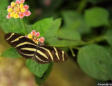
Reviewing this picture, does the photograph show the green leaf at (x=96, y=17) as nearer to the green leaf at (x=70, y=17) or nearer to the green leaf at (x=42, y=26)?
the green leaf at (x=70, y=17)

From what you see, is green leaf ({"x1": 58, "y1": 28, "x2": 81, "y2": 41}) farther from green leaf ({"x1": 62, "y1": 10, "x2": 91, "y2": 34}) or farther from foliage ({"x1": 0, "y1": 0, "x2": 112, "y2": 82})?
green leaf ({"x1": 62, "y1": 10, "x2": 91, "y2": 34})

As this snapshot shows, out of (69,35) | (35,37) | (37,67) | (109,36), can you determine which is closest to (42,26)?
(35,37)

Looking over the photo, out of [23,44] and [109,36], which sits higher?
[23,44]

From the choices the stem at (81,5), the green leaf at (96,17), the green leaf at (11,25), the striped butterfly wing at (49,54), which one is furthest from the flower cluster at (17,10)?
the stem at (81,5)

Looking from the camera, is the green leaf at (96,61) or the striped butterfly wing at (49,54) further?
the green leaf at (96,61)

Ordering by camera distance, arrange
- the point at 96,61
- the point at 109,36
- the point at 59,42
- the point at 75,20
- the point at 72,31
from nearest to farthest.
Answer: the point at 59,42
the point at 96,61
the point at 72,31
the point at 109,36
the point at 75,20

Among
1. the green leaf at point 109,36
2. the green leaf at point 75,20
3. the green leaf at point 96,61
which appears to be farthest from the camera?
the green leaf at point 75,20

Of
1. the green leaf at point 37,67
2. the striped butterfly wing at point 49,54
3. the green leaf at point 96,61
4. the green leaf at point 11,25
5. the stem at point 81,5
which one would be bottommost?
the green leaf at point 96,61

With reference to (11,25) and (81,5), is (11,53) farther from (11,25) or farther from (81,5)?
(81,5)
